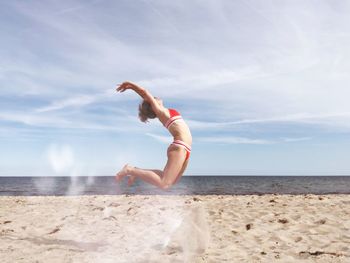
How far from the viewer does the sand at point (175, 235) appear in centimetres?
732

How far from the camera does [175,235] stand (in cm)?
890

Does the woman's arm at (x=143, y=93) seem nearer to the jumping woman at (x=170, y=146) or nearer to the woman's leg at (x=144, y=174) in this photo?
the jumping woman at (x=170, y=146)

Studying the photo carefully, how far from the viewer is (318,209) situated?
466 inches

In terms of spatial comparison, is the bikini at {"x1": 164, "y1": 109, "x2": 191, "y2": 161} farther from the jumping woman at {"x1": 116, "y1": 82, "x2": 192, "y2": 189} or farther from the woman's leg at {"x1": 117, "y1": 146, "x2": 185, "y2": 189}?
the woman's leg at {"x1": 117, "y1": 146, "x2": 185, "y2": 189}

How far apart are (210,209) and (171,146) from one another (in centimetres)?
693

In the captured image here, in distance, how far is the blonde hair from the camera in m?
6.34

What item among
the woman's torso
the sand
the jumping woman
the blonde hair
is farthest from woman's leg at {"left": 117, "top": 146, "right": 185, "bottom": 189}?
the sand

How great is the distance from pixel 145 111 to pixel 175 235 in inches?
149

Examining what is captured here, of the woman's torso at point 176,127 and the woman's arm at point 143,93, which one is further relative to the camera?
the woman's torso at point 176,127

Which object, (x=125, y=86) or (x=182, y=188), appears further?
(x=182, y=188)

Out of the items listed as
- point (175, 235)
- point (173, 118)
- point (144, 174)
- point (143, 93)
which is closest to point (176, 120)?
point (173, 118)

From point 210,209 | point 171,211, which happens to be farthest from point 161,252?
point 210,209

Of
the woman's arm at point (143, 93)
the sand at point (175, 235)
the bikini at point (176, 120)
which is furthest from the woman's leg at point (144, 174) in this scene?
the sand at point (175, 235)

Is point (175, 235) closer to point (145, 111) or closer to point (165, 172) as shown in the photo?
point (165, 172)
